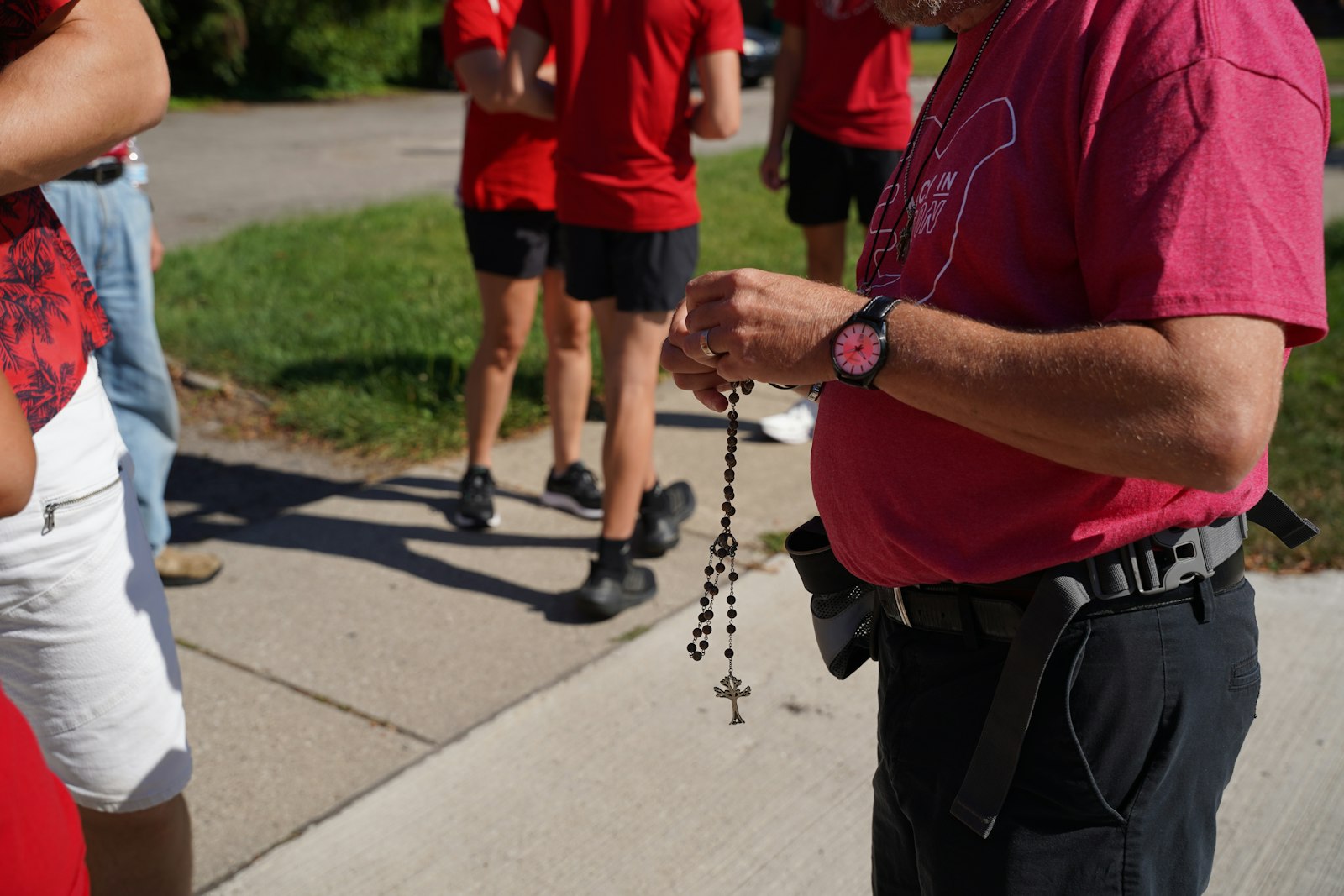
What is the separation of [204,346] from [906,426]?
5427 millimetres

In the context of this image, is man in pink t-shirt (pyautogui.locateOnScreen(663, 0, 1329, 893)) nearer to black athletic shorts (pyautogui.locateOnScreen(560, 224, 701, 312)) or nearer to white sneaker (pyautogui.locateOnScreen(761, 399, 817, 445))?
black athletic shorts (pyautogui.locateOnScreen(560, 224, 701, 312))

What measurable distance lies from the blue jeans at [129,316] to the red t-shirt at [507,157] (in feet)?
3.47

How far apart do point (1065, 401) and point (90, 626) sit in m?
1.42

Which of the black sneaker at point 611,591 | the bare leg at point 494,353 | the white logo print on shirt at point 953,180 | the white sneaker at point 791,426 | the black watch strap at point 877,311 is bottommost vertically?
the white sneaker at point 791,426

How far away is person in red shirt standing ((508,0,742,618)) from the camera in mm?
3469

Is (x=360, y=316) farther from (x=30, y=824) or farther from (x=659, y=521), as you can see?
(x=30, y=824)

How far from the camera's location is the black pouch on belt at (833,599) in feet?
5.42

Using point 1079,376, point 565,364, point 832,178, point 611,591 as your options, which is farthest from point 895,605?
point 832,178

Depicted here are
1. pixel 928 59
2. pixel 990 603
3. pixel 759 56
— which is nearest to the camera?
pixel 990 603

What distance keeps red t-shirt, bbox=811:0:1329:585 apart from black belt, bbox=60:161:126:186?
261 centimetres

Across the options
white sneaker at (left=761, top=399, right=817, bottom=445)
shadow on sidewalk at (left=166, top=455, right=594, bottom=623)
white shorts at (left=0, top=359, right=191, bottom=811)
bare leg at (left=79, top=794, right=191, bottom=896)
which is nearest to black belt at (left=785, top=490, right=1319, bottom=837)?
white shorts at (left=0, top=359, right=191, bottom=811)

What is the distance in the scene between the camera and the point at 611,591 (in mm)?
3531

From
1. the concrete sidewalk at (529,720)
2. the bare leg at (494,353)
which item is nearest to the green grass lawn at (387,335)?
the concrete sidewalk at (529,720)

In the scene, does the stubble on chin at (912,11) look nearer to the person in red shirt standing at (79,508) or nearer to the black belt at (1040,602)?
the black belt at (1040,602)
